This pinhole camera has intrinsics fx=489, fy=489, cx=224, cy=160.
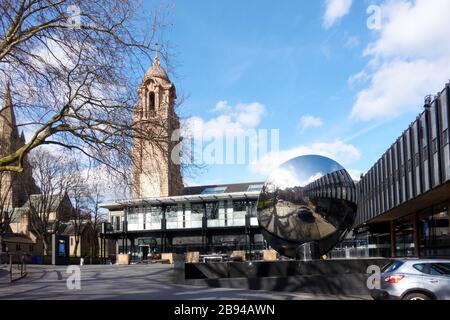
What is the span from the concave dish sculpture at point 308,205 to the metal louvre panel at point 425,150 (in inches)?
485

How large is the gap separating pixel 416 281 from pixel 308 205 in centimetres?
697

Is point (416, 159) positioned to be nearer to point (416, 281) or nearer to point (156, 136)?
point (156, 136)

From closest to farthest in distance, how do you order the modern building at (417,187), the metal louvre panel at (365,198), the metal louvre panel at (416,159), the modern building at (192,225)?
the modern building at (417,187), the metal louvre panel at (416,159), the metal louvre panel at (365,198), the modern building at (192,225)

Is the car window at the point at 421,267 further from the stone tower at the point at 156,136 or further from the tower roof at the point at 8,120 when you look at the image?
the tower roof at the point at 8,120

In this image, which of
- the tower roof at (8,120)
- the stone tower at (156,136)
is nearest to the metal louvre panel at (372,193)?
the stone tower at (156,136)

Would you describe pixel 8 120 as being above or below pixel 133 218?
above

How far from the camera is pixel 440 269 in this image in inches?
451

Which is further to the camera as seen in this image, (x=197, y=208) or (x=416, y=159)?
(x=197, y=208)

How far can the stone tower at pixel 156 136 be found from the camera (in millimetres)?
15727

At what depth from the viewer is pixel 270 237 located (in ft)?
62.5

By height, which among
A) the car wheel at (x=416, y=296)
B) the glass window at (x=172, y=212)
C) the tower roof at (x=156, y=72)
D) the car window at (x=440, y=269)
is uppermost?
the tower roof at (x=156, y=72)

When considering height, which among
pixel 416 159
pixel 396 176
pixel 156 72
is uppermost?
pixel 156 72

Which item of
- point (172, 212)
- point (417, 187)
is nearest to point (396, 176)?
point (417, 187)

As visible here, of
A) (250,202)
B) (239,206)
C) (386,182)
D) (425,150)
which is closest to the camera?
(425,150)
